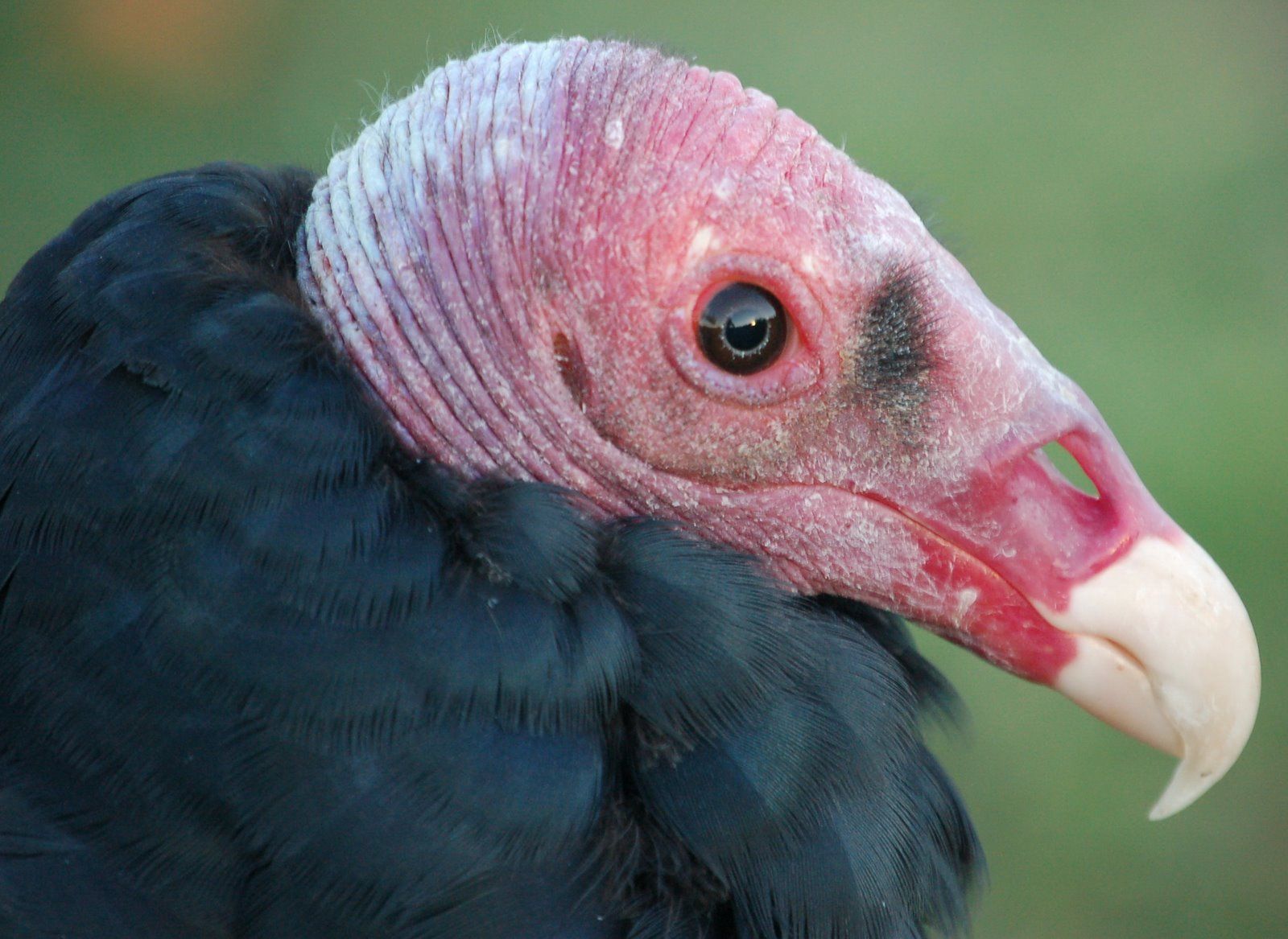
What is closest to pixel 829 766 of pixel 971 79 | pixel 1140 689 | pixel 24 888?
pixel 1140 689

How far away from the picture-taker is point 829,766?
178 cm

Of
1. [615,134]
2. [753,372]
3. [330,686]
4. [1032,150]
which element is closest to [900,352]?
[753,372]

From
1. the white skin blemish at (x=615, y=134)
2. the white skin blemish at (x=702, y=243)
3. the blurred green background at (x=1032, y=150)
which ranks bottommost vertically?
the blurred green background at (x=1032, y=150)

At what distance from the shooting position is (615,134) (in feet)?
6.31

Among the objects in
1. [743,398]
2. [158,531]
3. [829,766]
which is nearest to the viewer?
[158,531]

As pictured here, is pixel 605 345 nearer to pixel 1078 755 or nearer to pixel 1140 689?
pixel 1140 689

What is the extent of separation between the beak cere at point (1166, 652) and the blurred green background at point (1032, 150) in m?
2.82

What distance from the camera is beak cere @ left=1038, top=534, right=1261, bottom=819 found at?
1.83m

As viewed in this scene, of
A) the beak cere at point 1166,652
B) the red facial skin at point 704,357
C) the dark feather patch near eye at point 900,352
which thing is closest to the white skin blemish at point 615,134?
the red facial skin at point 704,357

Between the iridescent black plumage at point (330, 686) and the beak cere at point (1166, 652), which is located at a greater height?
the beak cere at point (1166, 652)

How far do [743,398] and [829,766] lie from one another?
50 centimetres

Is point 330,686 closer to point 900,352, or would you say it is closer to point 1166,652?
point 900,352

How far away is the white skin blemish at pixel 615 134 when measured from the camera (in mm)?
1920

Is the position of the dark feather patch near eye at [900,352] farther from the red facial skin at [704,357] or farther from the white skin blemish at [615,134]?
the white skin blemish at [615,134]
